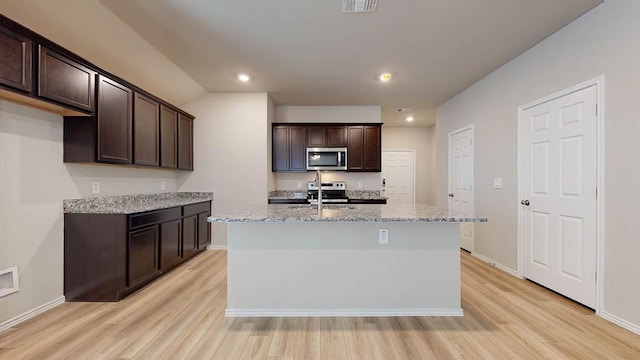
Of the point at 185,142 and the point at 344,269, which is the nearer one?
the point at 344,269

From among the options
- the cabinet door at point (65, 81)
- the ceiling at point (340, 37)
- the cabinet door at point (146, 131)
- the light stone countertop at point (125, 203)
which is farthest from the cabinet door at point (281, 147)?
the cabinet door at point (65, 81)

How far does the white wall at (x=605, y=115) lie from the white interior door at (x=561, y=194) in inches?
5.5

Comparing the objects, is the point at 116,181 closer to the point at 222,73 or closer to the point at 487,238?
the point at 222,73

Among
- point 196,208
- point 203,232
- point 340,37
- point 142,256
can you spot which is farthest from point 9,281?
point 340,37

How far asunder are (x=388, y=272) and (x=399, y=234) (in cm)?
34

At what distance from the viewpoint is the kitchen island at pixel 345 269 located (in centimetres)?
235

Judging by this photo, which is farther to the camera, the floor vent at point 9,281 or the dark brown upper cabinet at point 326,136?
the dark brown upper cabinet at point 326,136

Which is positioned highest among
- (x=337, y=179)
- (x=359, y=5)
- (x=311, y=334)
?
(x=359, y=5)

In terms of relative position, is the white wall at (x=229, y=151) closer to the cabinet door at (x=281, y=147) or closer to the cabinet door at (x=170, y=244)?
the cabinet door at (x=281, y=147)

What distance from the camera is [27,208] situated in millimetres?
2277

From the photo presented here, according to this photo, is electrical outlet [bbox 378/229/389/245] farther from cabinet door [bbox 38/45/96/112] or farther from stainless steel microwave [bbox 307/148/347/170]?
cabinet door [bbox 38/45/96/112]

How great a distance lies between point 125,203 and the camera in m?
3.35

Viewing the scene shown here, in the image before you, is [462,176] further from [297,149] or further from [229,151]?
[229,151]

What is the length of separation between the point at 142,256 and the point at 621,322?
433 cm
